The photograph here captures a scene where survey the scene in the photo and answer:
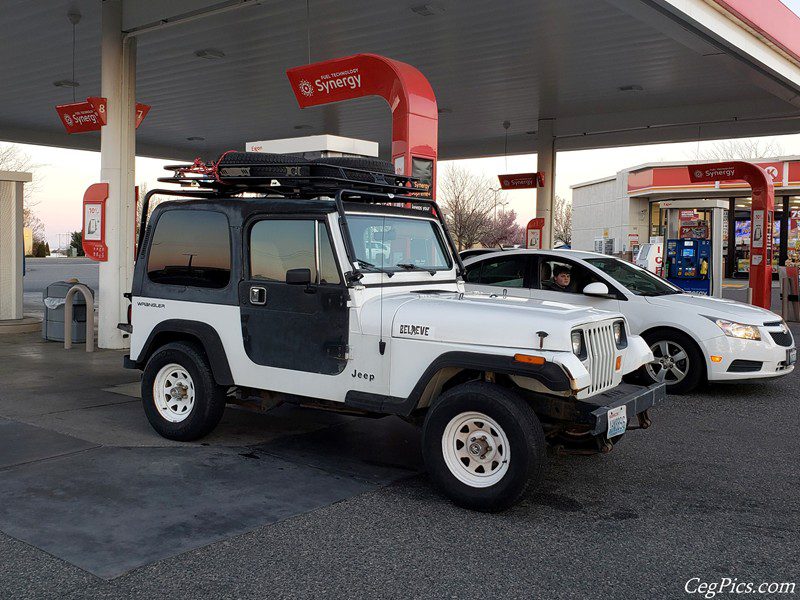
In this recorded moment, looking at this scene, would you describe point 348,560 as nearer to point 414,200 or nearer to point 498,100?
point 414,200

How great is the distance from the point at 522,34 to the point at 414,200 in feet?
25.8

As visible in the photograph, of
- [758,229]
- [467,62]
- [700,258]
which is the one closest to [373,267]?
[467,62]

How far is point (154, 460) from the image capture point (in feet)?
18.9

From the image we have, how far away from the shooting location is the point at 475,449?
487 cm

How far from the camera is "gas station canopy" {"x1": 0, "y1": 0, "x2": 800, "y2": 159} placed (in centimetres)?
1155

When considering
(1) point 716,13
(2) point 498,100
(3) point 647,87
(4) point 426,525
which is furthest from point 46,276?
(4) point 426,525

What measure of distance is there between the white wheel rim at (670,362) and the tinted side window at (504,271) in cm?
175

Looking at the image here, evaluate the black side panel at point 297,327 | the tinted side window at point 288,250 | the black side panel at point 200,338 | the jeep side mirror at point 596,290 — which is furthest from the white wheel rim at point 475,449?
the jeep side mirror at point 596,290

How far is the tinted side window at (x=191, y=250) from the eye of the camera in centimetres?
618

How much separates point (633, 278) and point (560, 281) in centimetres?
98

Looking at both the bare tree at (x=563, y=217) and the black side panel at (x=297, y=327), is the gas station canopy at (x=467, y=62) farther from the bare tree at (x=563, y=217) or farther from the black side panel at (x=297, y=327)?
the bare tree at (x=563, y=217)

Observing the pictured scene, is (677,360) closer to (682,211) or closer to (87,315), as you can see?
(87,315)

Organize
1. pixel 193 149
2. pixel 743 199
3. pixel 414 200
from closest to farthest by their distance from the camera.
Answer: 1. pixel 414 200
2. pixel 193 149
3. pixel 743 199

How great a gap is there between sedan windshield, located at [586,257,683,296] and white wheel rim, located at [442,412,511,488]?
4.75 meters
